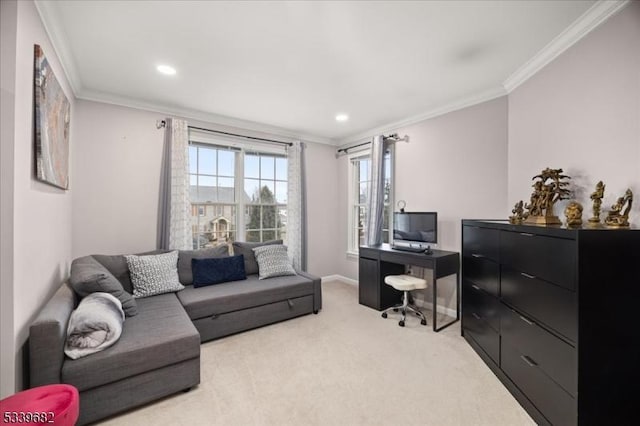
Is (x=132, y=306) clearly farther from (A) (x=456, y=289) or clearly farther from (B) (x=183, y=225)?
(A) (x=456, y=289)

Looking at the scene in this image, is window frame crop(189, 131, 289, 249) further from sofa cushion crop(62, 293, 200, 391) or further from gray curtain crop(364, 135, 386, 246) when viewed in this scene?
sofa cushion crop(62, 293, 200, 391)

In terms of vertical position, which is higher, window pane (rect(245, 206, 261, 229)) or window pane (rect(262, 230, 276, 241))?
window pane (rect(245, 206, 261, 229))

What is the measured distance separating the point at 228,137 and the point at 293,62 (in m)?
1.86

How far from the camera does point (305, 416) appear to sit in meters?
1.73

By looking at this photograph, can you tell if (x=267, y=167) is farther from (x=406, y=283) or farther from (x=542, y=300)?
(x=542, y=300)

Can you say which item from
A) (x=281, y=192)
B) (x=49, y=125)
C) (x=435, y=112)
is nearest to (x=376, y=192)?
(x=435, y=112)

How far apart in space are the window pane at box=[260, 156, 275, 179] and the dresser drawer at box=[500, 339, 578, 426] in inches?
144

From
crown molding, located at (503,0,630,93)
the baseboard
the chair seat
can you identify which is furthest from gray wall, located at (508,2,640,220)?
the baseboard

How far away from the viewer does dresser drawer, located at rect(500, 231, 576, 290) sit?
147 cm

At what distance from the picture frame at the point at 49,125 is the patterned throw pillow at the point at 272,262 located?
2122 mm

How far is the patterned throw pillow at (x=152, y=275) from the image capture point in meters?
2.79

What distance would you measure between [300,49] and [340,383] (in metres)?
2.70

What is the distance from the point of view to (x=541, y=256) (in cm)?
170

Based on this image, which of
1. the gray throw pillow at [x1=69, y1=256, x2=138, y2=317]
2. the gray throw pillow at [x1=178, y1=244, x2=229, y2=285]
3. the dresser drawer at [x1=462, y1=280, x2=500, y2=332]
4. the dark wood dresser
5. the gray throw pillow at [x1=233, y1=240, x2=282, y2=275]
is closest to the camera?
the dark wood dresser
